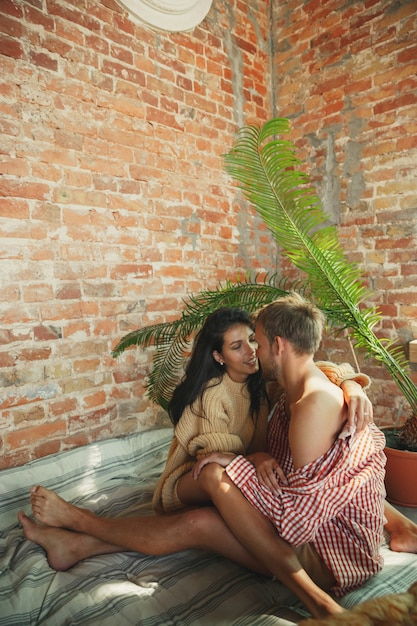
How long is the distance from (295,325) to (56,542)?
1267mm

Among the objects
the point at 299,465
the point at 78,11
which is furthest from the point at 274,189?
the point at 78,11

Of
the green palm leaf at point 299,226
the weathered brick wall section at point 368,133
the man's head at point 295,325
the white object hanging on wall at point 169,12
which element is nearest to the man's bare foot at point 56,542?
the man's head at point 295,325

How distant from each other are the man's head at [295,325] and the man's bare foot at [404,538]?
831 millimetres

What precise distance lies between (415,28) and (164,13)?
164cm

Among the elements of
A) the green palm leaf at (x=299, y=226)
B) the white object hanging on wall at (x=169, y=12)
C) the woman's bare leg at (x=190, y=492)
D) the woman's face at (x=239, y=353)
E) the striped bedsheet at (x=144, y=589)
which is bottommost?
the striped bedsheet at (x=144, y=589)

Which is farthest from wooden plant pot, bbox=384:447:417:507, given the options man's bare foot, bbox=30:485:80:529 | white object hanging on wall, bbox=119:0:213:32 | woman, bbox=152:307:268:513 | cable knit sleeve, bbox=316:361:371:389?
white object hanging on wall, bbox=119:0:213:32

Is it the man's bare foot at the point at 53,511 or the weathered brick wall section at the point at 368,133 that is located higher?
the weathered brick wall section at the point at 368,133

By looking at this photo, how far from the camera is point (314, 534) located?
1.52 m

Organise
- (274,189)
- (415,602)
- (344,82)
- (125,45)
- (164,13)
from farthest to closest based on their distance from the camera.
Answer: (344,82) → (164,13) → (125,45) → (274,189) → (415,602)

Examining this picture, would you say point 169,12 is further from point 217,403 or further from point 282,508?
point 282,508

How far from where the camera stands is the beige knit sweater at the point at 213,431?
1.91 m

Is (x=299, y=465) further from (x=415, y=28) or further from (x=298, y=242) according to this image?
(x=415, y=28)

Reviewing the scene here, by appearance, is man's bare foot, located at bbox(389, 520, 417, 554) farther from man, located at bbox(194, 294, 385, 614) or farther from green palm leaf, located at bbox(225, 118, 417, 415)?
green palm leaf, located at bbox(225, 118, 417, 415)

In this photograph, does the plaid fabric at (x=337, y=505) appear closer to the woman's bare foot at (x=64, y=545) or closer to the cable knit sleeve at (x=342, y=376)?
the cable knit sleeve at (x=342, y=376)
